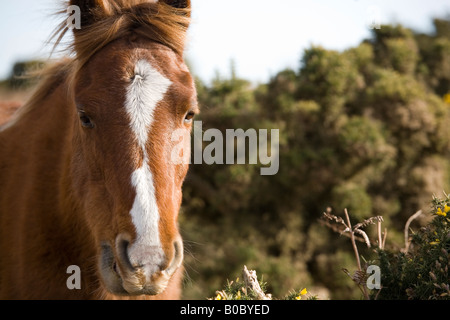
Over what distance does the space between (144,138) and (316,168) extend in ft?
14.8

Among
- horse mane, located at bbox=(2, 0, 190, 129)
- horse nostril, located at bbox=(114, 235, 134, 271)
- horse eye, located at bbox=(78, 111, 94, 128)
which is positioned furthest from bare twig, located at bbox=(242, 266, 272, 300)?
horse mane, located at bbox=(2, 0, 190, 129)

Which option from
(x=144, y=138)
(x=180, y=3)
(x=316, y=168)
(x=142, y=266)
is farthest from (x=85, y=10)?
(x=316, y=168)

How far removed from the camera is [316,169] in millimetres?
6508

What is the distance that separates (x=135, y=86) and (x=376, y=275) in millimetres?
1591

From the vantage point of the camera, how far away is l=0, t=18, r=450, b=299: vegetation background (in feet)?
21.0

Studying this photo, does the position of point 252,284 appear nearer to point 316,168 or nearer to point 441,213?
point 441,213

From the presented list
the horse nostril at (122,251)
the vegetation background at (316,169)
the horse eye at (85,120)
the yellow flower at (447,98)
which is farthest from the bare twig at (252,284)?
the yellow flower at (447,98)

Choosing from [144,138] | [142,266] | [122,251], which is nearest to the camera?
[142,266]

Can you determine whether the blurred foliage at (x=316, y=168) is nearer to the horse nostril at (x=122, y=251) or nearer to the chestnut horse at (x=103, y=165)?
the chestnut horse at (x=103, y=165)

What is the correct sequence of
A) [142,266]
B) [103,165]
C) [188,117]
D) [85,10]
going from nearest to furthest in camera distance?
[142,266] < [103,165] < [188,117] < [85,10]

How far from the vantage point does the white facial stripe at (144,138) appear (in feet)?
7.00
